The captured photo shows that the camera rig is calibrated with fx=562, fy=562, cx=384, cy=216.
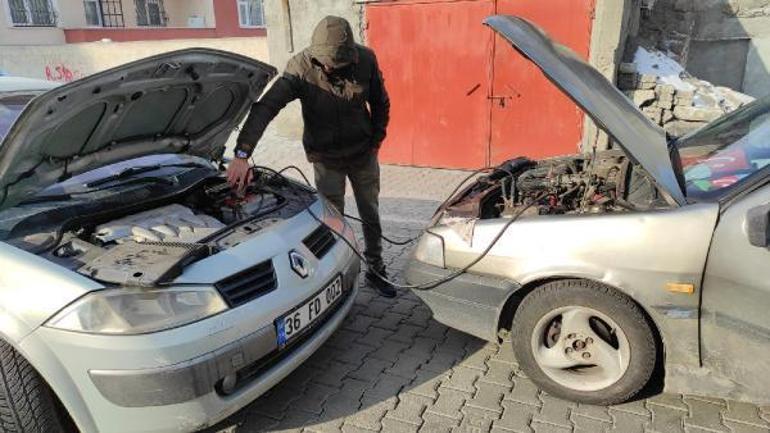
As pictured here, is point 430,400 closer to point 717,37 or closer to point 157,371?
point 157,371

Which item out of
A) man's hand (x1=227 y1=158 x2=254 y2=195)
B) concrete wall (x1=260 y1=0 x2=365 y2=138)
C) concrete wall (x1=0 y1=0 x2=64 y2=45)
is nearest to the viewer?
man's hand (x1=227 y1=158 x2=254 y2=195)

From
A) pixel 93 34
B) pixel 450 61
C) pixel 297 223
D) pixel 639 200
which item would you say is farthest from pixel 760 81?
pixel 93 34

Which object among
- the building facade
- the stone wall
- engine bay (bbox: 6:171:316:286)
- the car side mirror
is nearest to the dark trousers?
engine bay (bbox: 6:171:316:286)

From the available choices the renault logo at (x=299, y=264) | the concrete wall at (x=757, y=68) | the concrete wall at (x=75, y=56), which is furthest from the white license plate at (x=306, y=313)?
the concrete wall at (x=75, y=56)

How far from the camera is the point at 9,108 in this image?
3266mm

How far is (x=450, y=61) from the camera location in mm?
7160

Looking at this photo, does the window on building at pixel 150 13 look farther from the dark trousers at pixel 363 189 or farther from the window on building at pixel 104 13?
the dark trousers at pixel 363 189

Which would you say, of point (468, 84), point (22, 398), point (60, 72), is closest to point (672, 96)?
point (468, 84)

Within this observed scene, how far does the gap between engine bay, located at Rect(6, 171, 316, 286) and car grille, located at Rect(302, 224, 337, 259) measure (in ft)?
0.57

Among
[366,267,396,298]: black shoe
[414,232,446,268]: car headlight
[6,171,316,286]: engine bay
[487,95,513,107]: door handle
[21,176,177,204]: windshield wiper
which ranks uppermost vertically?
[21,176,177,204]: windshield wiper

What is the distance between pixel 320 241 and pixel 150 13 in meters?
25.8

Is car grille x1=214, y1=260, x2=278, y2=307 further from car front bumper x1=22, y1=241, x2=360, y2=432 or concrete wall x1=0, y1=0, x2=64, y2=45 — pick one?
concrete wall x1=0, y1=0, x2=64, y2=45

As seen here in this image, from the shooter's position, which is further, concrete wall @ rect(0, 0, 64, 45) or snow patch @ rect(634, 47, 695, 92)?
concrete wall @ rect(0, 0, 64, 45)

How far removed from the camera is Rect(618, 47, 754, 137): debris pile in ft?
20.0
